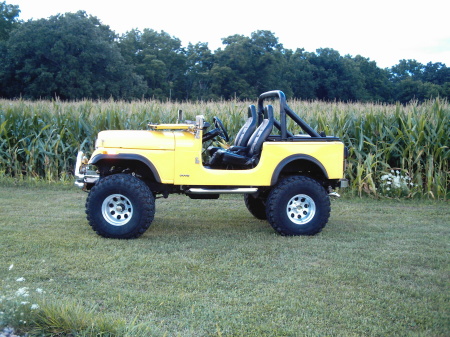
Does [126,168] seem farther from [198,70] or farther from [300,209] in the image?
[198,70]

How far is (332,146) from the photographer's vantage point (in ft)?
23.1

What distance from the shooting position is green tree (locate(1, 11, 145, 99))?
40812 millimetres

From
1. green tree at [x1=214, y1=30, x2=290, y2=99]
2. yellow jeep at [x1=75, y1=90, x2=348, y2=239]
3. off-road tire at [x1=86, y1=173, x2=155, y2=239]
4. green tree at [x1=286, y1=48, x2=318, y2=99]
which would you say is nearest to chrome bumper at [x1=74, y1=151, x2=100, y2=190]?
yellow jeep at [x1=75, y1=90, x2=348, y2=239]

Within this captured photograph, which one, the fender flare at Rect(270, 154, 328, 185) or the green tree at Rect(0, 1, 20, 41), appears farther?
the green tree at Rect(0, 1, 20, 41)

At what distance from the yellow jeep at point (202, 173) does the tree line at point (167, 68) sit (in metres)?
28.7

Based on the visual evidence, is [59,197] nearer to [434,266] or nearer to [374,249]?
[374,249]

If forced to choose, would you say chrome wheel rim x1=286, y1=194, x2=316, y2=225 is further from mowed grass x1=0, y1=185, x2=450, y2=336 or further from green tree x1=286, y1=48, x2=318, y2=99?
green tree x1=286, y1=48, x2=318, y2=99

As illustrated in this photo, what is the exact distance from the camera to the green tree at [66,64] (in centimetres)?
4081

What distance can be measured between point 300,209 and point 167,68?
4627 cm

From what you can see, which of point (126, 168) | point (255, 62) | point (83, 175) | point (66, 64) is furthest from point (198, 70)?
point (83, 175)

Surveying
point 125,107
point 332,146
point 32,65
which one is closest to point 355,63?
point 32,65

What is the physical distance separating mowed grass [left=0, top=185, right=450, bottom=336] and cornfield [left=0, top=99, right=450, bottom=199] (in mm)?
2255

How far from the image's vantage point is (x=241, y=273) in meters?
5.11

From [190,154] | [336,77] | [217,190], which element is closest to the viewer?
[190,154]
